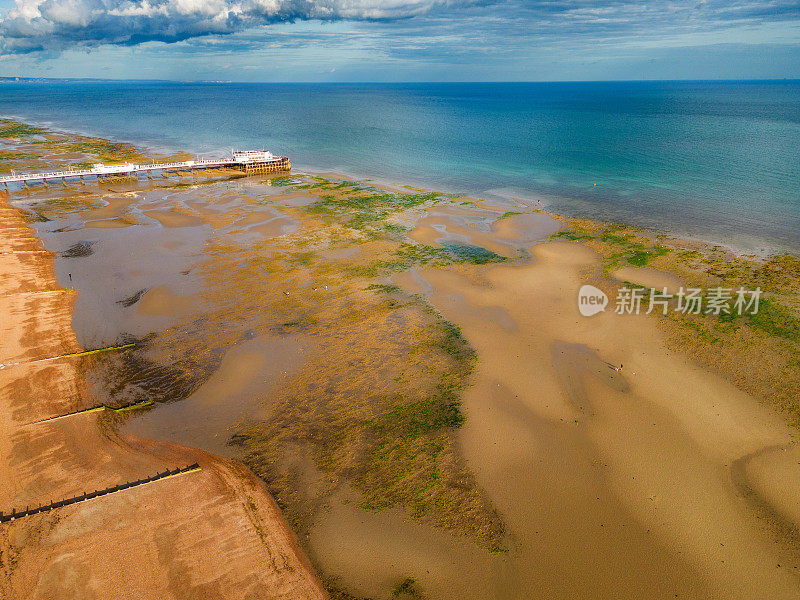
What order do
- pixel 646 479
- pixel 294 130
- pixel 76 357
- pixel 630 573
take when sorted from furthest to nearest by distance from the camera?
pixel 294 130, pixel 76 357, pixel 646 479, pixel 630 573

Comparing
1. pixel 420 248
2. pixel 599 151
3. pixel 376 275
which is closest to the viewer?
pixel 376 275

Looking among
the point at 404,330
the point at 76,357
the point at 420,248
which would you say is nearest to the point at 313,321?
the point at 404,330

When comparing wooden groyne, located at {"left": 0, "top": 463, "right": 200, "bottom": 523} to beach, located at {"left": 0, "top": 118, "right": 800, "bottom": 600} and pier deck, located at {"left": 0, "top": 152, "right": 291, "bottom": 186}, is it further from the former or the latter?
pier deck, located at {"left": 0, "top": 152, "right": 291, "bottom": 186}

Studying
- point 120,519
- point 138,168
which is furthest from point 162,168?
point 120,519

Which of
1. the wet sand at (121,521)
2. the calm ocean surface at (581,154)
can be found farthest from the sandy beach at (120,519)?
the calm ocean surface at (581,154)

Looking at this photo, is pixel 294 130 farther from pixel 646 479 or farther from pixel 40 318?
pixel 646 479

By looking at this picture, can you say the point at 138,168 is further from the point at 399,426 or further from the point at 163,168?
the point at 399,426
